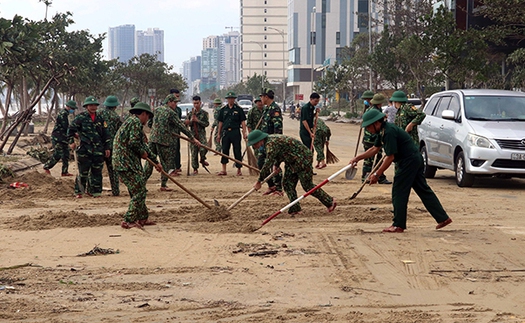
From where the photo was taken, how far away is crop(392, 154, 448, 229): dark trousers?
906cm

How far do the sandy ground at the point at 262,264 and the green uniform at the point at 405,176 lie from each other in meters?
0.26

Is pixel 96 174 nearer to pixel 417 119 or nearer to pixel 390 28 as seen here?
pixel 417 119

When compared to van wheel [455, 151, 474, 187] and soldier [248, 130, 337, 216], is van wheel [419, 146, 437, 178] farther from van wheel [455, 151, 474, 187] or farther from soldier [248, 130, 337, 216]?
soldier [248, 130, 337, 216]

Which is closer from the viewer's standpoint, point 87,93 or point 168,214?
point 168,214

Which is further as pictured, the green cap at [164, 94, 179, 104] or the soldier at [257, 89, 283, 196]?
the green cap at [164, 94, 179, 104]

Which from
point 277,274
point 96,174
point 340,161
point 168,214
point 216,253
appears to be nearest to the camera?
point 277,274

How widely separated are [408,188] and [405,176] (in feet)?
0.51

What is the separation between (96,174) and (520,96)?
25.7 feet

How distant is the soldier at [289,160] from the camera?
10047 mm

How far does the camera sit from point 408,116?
13.5 meters

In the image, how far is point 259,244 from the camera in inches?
337

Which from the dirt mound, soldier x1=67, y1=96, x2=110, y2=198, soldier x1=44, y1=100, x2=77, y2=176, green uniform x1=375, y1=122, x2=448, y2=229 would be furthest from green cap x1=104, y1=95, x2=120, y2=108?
green uniform x1=375, y1=122, x2=448, y2=229

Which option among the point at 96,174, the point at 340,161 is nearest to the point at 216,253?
the point at 96,174

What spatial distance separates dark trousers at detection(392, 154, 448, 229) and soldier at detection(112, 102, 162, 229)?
299 centimetres
